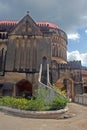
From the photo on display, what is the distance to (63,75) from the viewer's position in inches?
1347

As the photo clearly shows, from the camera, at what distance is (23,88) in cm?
3841

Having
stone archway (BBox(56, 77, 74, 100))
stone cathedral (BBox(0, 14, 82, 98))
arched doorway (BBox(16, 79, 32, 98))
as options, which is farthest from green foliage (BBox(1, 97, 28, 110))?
arched doorway (BBox(16, 79, 32, 98))

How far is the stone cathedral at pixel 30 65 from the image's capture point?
34.0 metres

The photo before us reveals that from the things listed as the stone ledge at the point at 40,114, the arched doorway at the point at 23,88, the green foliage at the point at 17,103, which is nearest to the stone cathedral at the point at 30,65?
the arched doorway at the point at 23,88

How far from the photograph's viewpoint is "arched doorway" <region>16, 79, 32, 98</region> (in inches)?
1408

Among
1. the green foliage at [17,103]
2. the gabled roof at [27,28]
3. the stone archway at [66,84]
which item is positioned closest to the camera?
the green foliage at [17,103]

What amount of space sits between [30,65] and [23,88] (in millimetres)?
5097

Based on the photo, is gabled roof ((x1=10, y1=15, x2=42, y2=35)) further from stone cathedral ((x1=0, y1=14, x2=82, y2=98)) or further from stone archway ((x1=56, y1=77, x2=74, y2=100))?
stone archway ((x1=56, y1=77, x2=74, y2=100))

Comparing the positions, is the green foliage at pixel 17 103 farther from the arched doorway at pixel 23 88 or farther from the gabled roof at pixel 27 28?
the gabled roof at pixel 27 28

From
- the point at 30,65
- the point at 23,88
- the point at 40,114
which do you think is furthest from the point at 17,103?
the point at 23,88

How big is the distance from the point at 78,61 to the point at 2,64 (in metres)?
13.7

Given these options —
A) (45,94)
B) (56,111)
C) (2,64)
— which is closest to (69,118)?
(56,111)

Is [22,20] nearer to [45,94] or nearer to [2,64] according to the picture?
[2,64]

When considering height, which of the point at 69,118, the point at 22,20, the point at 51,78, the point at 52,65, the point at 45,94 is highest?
the point at 22,20
